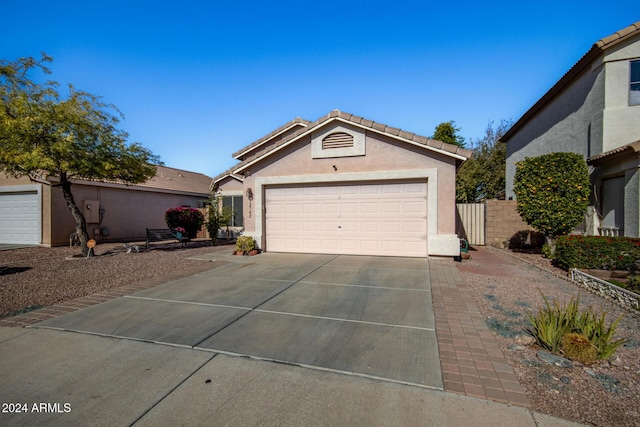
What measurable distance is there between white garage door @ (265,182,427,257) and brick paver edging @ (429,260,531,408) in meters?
4.36

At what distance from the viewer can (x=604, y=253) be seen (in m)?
7.58

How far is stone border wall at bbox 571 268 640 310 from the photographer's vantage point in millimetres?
5490

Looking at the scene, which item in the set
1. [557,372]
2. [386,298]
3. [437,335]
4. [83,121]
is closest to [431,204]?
[386,298]

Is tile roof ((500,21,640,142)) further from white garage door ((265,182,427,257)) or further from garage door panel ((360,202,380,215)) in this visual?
garage door panel ((360,202,380,215))

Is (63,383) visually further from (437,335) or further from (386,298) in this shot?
(386,298)

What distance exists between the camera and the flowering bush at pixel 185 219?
16812 millimetres

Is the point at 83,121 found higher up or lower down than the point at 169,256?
higher up

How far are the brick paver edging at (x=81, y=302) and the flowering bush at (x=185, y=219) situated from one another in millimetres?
9066

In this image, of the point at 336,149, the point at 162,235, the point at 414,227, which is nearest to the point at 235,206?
the point at 162,235

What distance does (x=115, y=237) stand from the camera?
17.6 m

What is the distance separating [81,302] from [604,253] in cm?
1140

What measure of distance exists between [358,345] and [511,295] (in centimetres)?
393

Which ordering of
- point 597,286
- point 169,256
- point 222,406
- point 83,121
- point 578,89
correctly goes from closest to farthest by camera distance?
point 222,406 → point 597,286 → point 83,121 → point 169,256 → point 578,89

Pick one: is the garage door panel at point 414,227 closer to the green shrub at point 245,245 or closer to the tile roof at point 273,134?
the green shrub at point 245,245
